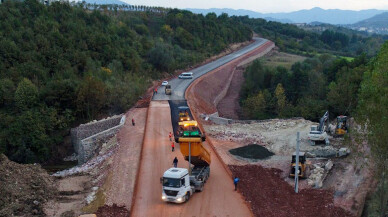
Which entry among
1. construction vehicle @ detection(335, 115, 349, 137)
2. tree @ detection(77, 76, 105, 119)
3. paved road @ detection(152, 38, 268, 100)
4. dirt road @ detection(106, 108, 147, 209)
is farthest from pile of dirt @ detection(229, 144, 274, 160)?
tree @ detection(77, 76, 105, 119)

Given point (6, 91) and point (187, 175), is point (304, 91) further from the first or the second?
point (6, 91)

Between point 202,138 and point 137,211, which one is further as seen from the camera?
point 202,138

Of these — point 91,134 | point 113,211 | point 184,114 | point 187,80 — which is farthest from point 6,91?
point 113,211

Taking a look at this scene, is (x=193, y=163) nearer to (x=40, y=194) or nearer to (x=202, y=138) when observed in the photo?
(x=202, y=138)

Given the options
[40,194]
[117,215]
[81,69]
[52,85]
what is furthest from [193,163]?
[81,69]

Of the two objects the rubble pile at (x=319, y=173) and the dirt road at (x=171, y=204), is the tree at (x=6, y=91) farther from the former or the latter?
the rubble pile at (x=319, y=173)
